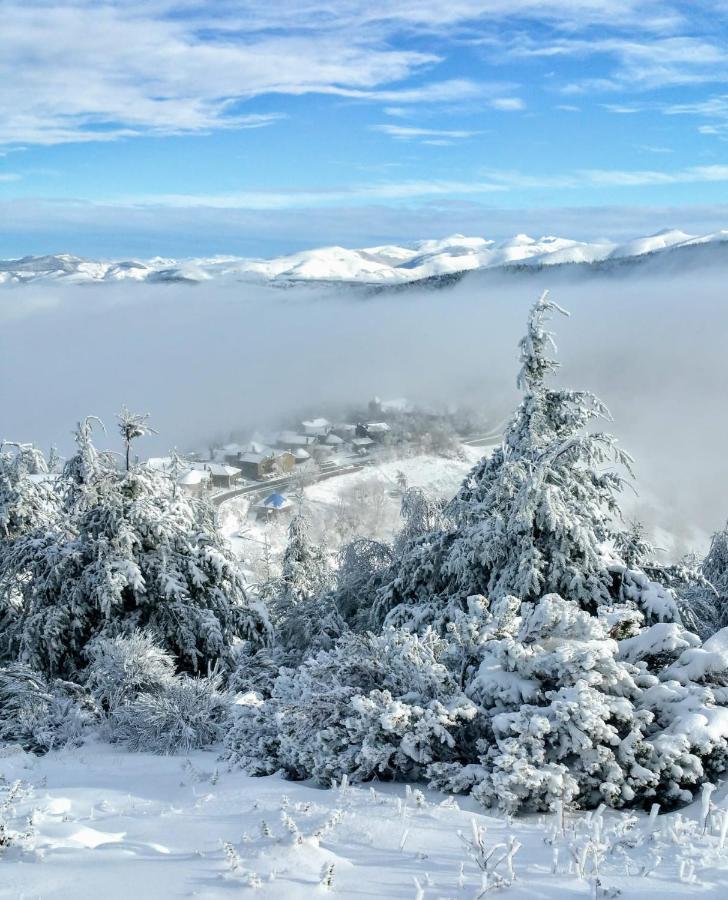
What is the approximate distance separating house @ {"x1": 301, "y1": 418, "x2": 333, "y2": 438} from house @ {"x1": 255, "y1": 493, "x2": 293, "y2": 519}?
33.3 m

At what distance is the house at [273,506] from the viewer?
69.2 m

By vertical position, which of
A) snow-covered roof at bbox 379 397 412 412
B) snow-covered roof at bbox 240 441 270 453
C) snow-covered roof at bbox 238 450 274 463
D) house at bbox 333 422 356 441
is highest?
snow-covered roof at bbox 379 397 412 412

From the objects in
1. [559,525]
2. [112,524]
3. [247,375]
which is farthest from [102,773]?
[247,375]

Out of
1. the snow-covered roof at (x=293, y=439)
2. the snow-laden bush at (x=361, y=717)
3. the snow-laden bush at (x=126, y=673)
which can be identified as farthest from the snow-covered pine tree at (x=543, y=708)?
the snow-covered roof at (x=293, y=439)

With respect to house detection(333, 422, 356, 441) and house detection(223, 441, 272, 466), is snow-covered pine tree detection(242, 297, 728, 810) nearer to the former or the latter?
house detection(223, 441, 272, 466)

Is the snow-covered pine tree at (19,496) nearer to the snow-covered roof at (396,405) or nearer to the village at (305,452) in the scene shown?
the village at (305,452)

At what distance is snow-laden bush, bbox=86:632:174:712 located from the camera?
9750 millimetres

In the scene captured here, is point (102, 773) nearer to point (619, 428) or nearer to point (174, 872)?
point (174, 872)

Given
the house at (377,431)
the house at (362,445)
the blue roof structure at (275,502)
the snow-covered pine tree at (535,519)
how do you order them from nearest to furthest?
the snow-covered pine tree at (535,519) < the blue roof structure at (275,502) < the house at (362,445) < the house at (377,431)

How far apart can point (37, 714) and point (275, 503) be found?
60853 millimetres

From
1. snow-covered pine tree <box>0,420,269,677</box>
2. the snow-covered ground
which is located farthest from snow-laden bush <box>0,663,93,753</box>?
the snow-covered ground

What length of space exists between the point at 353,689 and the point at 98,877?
Result: 10.7 ft

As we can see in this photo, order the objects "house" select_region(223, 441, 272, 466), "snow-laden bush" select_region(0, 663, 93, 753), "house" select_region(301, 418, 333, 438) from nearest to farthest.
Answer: "snow-laden bush" select_region(0, 663, 93, 753) < "house" select_region(223, 441, 272, 466) < "house" select_region(301, 418, 333, 438)

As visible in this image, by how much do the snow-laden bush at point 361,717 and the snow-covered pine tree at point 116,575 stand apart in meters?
5.46
